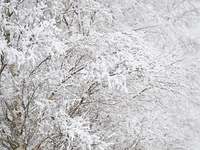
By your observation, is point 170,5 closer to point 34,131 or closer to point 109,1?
point 109,1

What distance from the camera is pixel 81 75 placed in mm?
2869

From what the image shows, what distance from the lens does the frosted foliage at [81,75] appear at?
2072mm

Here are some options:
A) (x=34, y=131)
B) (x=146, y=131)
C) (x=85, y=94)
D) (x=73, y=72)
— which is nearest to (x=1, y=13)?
(x=73, y=72)

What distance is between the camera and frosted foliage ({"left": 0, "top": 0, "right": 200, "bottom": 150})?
2072 mm

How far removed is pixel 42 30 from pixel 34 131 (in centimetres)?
150

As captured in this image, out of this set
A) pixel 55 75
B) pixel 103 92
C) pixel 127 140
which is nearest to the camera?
pixel 55 75

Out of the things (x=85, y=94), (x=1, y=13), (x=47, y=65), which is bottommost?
(x=85, y=94)

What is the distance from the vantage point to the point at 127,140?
11.4 feet

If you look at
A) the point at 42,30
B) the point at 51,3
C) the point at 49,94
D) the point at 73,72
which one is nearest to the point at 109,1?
the point at 51,3

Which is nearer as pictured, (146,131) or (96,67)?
(96,67)

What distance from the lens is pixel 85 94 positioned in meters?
2.48

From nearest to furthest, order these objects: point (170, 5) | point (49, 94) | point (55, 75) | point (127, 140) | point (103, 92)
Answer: point (55, 75) < point (49, 94) < point (103, 92) < point (127, 140) < point (170, 5)

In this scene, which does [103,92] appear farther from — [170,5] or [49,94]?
[170,5]

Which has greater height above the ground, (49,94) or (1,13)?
(1,13)
